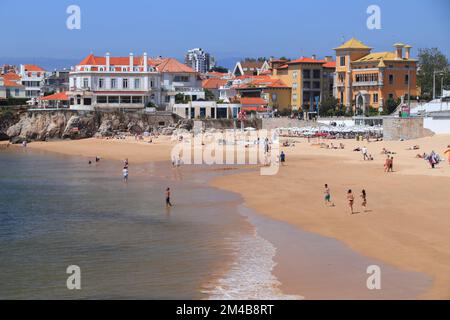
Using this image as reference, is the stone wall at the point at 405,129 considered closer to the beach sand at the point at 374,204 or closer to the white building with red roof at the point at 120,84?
the beach sand at the point at 374,204

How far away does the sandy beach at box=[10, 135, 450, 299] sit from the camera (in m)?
20.1

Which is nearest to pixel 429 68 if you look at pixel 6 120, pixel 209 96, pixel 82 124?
pixel 209 96

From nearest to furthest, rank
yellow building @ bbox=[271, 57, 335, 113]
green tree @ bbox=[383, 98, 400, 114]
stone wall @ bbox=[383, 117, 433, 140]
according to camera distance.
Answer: stone wall @ bbox=[383, 117, 433, 140], green tree @ bbox=[383, 98, 400, 114], yellow building @ bbox=[271, 57, 335, 113]

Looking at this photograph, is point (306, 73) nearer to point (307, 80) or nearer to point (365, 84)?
point (307, 80)

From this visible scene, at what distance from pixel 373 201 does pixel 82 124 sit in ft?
172

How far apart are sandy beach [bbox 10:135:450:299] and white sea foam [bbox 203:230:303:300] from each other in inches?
19.8

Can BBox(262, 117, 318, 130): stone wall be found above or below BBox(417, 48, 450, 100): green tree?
below

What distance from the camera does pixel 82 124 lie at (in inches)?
3031

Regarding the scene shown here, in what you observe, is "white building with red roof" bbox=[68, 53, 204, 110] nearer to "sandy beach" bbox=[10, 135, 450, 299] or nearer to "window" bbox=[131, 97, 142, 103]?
"window" bbox=[131, 97, 142, 103]

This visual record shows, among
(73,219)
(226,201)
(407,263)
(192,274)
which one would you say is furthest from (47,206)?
(407,263)

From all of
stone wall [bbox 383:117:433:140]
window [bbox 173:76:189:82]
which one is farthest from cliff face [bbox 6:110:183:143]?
stone wall [bbox 383:117:433:140]

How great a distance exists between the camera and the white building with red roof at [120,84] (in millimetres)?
79688

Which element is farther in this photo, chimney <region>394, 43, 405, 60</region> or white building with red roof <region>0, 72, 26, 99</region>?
white building with red roof <region>0, 72, 26, 99</region>
